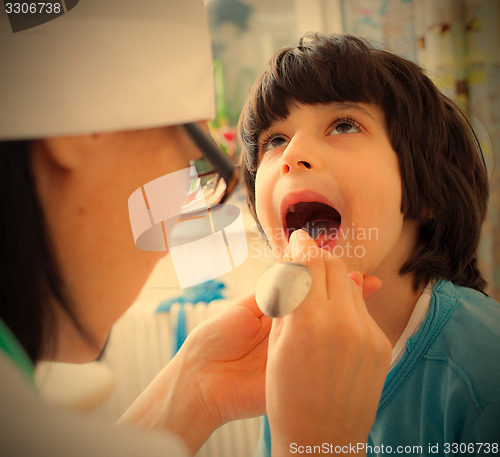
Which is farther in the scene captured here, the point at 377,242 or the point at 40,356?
the point at 377,242

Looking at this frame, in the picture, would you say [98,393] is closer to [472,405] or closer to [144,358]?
[144,358]

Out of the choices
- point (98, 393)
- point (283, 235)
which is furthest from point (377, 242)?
point (98, 393)

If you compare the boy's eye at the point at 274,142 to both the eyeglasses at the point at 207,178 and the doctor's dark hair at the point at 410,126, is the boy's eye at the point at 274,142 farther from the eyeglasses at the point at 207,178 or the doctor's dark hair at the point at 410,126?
the eyeglasses at the point at 207,178

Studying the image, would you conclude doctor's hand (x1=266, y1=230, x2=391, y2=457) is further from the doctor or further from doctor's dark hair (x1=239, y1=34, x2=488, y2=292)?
doctor's dark hair (x1=239, y1=34, x2=488, y2=292)

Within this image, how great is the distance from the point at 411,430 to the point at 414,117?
38 centimetres

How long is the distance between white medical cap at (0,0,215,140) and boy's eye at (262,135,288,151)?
25 centimetres

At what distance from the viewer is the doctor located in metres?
0.25

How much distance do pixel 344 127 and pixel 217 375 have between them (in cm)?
34

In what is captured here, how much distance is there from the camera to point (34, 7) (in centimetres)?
27

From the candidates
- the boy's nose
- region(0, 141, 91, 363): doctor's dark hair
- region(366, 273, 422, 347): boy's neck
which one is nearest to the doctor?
region(0, 141, 91, 363): doctor's dark hair

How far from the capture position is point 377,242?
0.50 metres

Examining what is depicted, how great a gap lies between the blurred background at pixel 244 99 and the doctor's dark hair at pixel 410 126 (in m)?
0.08

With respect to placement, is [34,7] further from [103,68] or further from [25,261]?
[25,261]
